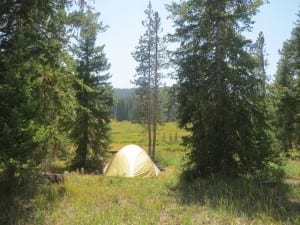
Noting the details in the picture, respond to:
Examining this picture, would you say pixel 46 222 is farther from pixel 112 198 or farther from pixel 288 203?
pixel 288 203

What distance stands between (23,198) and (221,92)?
312 inches

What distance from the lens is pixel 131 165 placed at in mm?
20156

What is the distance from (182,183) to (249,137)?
3.25 m

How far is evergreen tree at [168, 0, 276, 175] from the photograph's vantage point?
13.6 meters

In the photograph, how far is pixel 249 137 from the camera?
1393 cm

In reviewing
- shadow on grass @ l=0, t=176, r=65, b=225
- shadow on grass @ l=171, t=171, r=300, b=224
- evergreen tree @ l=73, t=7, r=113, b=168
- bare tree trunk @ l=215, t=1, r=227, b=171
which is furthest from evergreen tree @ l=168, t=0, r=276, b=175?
evergreen tree @ l=73, t=7, r=113, b=168

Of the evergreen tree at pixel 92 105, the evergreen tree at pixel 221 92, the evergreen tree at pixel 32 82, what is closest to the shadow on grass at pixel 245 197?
the evergreen tree at pixel 221 92

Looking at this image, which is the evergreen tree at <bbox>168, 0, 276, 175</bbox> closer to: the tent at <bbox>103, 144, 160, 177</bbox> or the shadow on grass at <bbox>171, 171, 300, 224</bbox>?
the shadow on grass at <bbox>171, 171, 300, 224</bbox>

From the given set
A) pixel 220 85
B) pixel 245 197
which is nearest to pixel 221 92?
pixel 220 85

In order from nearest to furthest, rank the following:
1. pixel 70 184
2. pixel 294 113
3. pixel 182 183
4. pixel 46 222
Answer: pixel 46 222 < pixel 70 184 < pixel 182 183 < pixel 294 113

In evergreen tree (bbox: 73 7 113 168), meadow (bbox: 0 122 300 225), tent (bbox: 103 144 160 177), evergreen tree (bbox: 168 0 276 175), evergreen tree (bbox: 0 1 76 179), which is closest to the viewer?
meadow (bbox: 0 122 300 225)

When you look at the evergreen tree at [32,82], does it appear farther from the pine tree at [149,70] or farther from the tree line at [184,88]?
the pine tree at [149,70]

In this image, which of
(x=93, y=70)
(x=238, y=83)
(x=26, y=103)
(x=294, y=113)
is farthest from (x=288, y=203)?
(x=93, y=70)

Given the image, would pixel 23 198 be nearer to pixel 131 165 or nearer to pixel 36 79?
pixel 36 79
